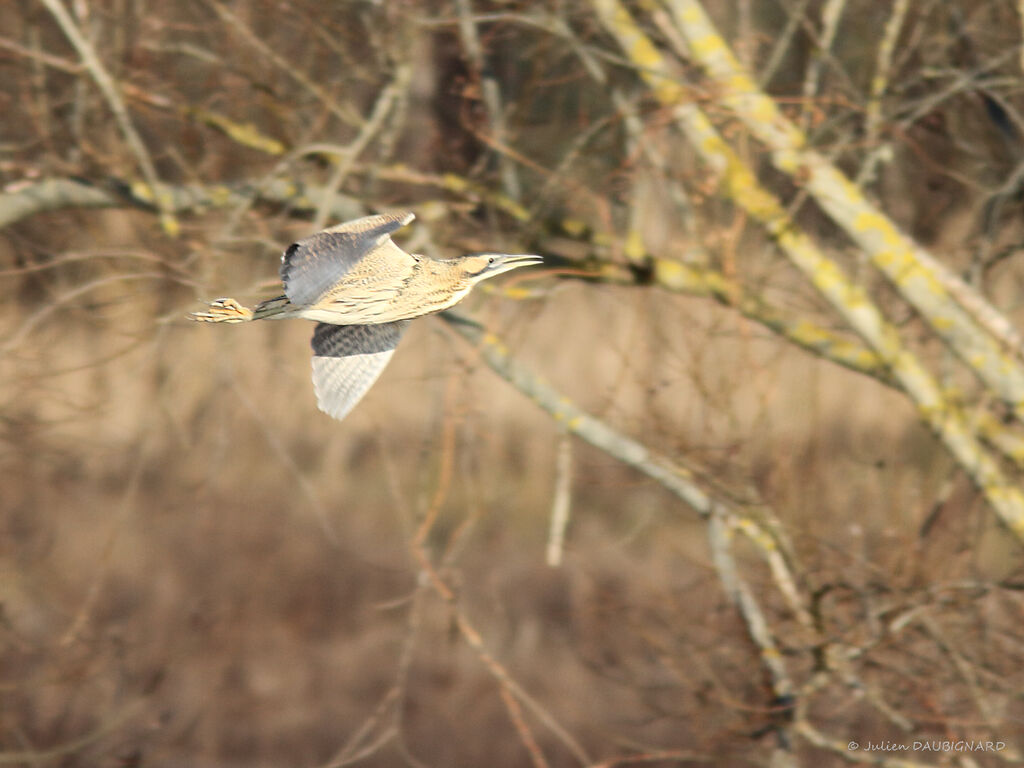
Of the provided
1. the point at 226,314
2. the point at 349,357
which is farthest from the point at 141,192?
the point at 226,314

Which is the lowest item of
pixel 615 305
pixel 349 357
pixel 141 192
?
pixel 349 357

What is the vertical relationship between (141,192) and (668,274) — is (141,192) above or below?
above

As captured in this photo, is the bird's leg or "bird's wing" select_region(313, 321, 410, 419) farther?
"bird's wing" select_region(313, 321, 410, 419)

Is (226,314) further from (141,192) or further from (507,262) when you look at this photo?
(141,192)

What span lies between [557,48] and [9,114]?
200cm

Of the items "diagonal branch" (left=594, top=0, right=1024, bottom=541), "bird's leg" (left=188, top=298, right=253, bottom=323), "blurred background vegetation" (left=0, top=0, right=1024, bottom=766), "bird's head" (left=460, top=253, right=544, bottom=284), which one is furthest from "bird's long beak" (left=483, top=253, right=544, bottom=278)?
"diagonal branch" (left=594, top=0, right=1024, bottom=541)

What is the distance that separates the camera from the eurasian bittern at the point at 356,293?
1.48 metres

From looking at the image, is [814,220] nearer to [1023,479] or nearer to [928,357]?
[928,357]

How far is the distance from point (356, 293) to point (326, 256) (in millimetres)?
211

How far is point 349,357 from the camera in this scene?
2051 mm

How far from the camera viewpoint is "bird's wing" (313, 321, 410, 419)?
6.44 feet

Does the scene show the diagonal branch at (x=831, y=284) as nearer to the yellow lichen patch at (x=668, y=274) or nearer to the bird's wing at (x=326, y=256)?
the yellow lichen patch at (x=668, y=274)

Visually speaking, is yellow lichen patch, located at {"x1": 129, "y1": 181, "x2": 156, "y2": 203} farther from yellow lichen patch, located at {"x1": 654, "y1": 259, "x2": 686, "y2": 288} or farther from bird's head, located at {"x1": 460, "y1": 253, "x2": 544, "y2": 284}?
bird's head, located at {"x1": 460, "y1": 253, "x2": 544, "y2": 284}

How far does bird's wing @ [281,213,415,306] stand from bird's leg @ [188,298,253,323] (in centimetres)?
9
